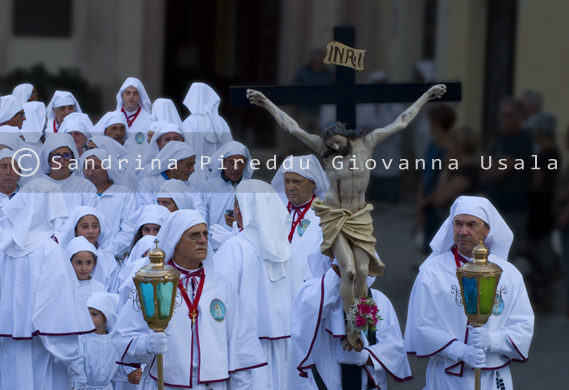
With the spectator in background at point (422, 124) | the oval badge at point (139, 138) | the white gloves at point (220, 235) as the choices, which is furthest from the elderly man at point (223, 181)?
the oval badge at point (139, 138)

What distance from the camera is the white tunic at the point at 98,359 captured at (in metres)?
6.42

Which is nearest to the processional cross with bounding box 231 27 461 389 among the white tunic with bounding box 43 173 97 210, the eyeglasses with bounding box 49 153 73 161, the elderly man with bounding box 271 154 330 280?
the elderly man with bounding box 271 154 330 280

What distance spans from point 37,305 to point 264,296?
5.09 feet

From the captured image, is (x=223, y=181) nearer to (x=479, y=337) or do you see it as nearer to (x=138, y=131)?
(x=138, y=131)

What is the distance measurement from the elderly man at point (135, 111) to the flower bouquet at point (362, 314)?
250 inches

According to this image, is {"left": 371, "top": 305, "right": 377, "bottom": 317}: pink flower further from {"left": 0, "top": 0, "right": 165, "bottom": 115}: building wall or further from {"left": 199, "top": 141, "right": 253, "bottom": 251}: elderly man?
{"left": 0, "top": 0, "right": 165, "bottom": 115}: building wall

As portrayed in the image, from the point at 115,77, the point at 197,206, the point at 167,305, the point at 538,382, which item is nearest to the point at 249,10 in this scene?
the point at 115,77

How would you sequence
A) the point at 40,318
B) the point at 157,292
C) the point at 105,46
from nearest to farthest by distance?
the point at 157,292 < the point at 40,318 < the point at 105,46

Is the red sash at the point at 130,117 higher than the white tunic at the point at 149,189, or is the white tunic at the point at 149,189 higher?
the red sash at the point at 130,117

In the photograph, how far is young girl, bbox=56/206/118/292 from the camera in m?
7.30

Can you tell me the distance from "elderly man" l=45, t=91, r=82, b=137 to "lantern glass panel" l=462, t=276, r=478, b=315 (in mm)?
7234

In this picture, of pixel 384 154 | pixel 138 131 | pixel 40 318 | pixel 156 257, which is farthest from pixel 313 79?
pixel 156 257

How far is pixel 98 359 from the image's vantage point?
6.44m

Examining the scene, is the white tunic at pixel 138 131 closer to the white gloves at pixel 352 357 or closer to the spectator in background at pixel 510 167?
the spectator in background at pixel 510 167
